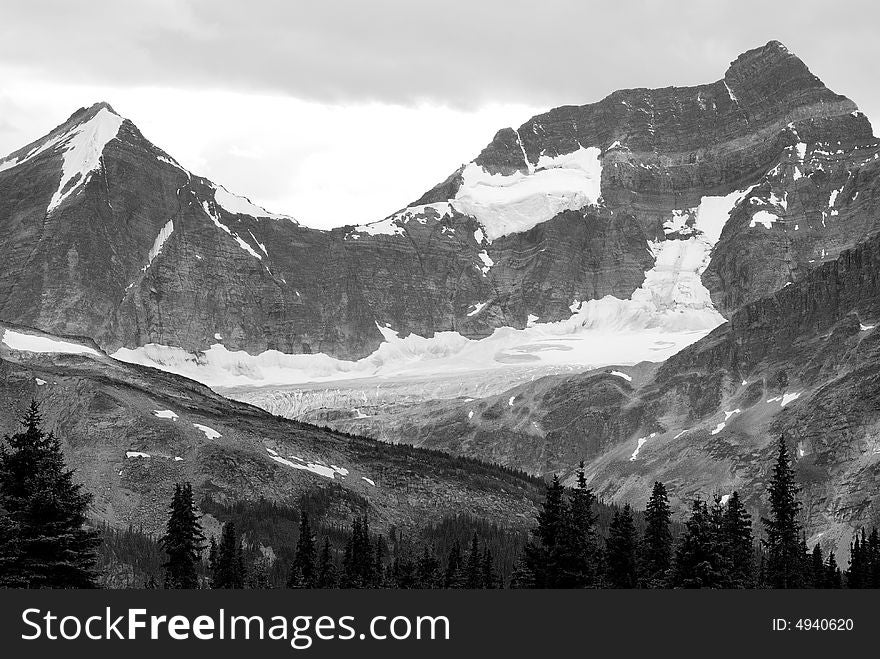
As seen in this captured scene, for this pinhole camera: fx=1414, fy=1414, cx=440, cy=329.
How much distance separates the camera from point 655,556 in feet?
335

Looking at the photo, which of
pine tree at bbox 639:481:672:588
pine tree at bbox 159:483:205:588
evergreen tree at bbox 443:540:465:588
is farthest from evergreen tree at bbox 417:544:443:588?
pine tree at bbox 159:483:205:588

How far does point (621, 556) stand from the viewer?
337 feet

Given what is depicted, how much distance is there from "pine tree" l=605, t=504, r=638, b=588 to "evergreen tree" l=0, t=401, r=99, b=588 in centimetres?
→ 4374

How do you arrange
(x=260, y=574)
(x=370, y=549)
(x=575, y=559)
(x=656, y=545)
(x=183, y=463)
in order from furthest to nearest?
1. (x=183, y=463)
2. (x=260, y=574)
3. (x=370, y=549)
4. (x=656, y=545)
5. (x=575, y=559)

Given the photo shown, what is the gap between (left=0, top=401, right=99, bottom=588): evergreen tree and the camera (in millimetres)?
64062

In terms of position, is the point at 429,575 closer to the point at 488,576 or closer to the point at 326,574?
the point at 488,576

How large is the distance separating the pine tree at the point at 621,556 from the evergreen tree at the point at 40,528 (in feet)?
143

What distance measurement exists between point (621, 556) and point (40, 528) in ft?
163

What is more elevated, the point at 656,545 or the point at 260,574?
the point at 656,545

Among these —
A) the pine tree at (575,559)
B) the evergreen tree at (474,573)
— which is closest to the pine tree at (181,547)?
the evergreen tree at (474,573)

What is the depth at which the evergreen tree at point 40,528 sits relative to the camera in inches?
2522

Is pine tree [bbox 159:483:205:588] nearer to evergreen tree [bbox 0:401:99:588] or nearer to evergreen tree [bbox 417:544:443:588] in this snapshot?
evergreen tree [bbox 417:544:443:588]

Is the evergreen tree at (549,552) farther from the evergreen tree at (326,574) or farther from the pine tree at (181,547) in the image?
the evergreen tree at (326,574)

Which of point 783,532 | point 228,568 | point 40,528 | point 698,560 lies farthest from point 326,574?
point 40,528
